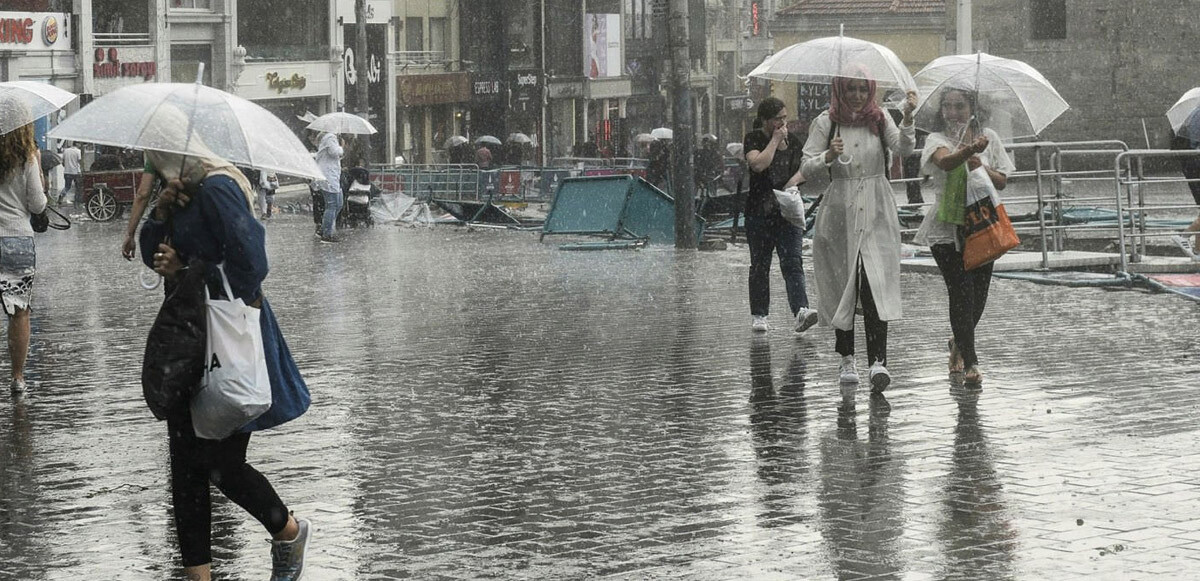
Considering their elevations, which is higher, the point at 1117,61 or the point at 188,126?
the point at 1117,61

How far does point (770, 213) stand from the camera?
12.6 meters

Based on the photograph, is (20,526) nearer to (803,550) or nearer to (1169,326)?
(803,550)

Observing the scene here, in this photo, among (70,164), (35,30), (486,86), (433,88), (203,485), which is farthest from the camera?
(486,86)

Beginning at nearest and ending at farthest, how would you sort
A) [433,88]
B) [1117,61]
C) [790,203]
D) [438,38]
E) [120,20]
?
[790,203]
[1117,61]
[120,20]
[433,88]
[438,38]

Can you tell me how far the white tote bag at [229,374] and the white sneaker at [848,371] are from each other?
4689mm

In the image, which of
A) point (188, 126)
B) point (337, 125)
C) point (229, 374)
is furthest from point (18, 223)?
point (337, 125)

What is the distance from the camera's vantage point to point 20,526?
269 inches

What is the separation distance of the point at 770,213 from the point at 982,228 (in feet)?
8.50

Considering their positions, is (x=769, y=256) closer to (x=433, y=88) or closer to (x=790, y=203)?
(x=790, y=203)

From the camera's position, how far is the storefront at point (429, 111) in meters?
60.6

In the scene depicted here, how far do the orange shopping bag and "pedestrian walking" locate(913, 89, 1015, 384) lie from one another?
0.07 meters

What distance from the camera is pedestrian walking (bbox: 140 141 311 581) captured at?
5.78m

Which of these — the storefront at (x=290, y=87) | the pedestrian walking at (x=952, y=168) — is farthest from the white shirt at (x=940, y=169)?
the storefront at (x=290, y=87)

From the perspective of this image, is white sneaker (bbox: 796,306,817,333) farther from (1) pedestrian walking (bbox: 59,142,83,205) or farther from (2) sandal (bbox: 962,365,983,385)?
(1) pedestrian walking (bbox: 59,142,83,205)
